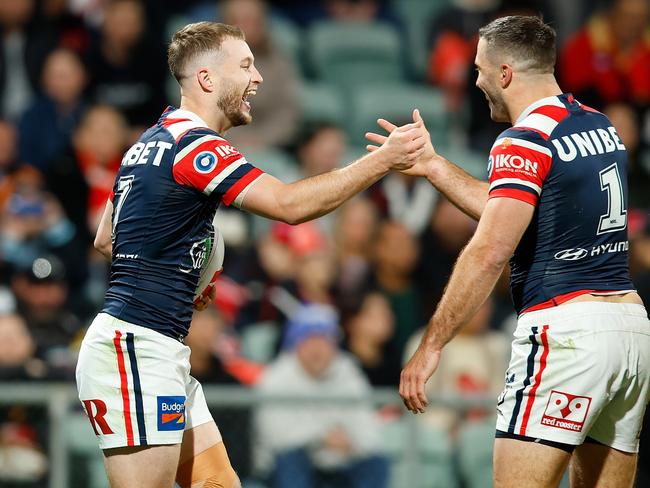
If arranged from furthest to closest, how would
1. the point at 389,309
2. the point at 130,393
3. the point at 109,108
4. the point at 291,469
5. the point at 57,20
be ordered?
1. the point at 57,20
2. the point at 109,108
3. the point at 389,309
4. the point at 291,469
5. the point at 130,393

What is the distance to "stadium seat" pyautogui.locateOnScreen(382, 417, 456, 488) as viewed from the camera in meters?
8.26

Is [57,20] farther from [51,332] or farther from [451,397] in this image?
[451,397]

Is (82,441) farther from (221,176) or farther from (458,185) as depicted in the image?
(221,176)

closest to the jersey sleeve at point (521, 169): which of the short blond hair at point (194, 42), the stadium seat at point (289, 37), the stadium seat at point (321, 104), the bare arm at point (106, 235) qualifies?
the short blond hair at point (194, 42)

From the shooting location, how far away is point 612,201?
16.5 feet

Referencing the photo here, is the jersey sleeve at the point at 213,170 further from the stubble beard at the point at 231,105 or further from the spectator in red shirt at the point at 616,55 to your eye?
the spectator in red shirt at the point at 616,55

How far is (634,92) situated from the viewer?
11.9 m

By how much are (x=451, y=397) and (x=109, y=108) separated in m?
4.28

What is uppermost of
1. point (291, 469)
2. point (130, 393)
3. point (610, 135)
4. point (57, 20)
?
point (57, 20)

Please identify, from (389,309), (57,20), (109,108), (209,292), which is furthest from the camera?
(57,20)

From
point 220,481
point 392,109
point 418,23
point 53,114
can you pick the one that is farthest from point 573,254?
point 418,23

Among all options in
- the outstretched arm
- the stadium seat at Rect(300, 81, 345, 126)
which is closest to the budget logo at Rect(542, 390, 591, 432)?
the outstretched arm

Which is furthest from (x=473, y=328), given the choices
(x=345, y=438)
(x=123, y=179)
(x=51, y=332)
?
(x=123, y=179)

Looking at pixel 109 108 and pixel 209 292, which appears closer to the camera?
pixel 209 292
